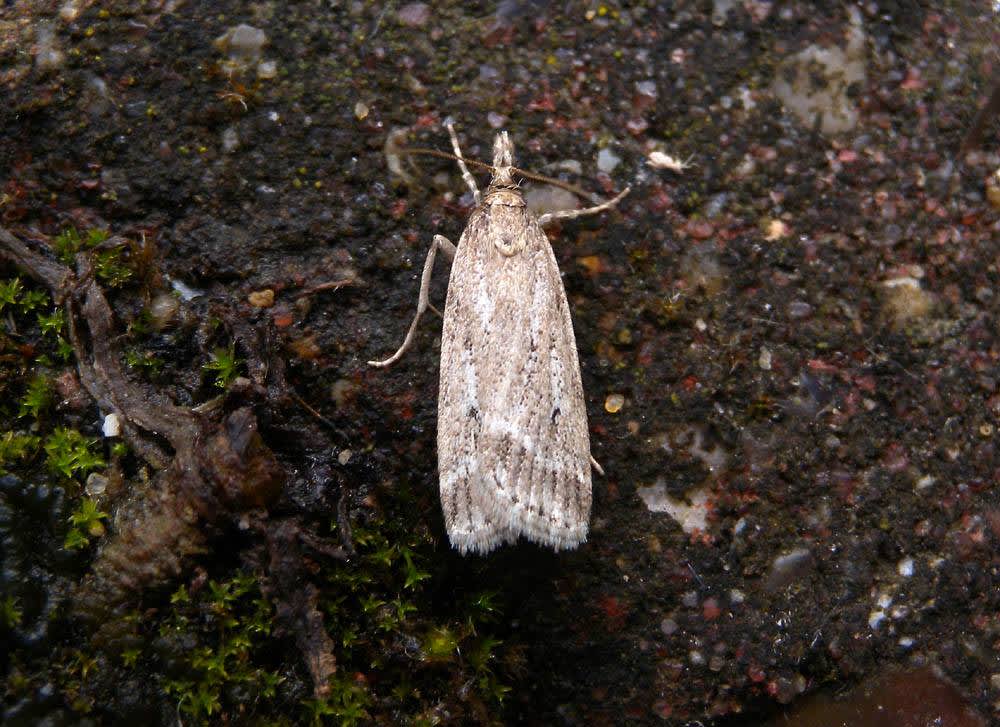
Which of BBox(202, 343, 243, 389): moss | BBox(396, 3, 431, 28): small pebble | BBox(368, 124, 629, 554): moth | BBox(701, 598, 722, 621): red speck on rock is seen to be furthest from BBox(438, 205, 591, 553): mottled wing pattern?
BBox(396, 3, 431, 28): small pebble

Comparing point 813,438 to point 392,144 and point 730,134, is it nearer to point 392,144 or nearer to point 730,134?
point 730,134

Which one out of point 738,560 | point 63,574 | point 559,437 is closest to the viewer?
point 63,574

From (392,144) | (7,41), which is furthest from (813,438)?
(7,41)

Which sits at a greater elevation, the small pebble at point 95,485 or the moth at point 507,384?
the moth at point 507,384

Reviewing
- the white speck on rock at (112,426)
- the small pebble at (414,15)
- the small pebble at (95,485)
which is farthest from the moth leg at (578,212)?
the small pebble at (95,485)

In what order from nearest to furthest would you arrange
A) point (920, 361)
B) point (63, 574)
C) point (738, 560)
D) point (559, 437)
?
point (63, 574) → point (559, 437) → point (738, 560) → point (920, 361)

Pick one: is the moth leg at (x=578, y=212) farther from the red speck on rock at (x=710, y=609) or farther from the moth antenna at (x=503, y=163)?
the red speck on rock at (x=710, y=609)

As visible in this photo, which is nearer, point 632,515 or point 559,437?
point 559,437
